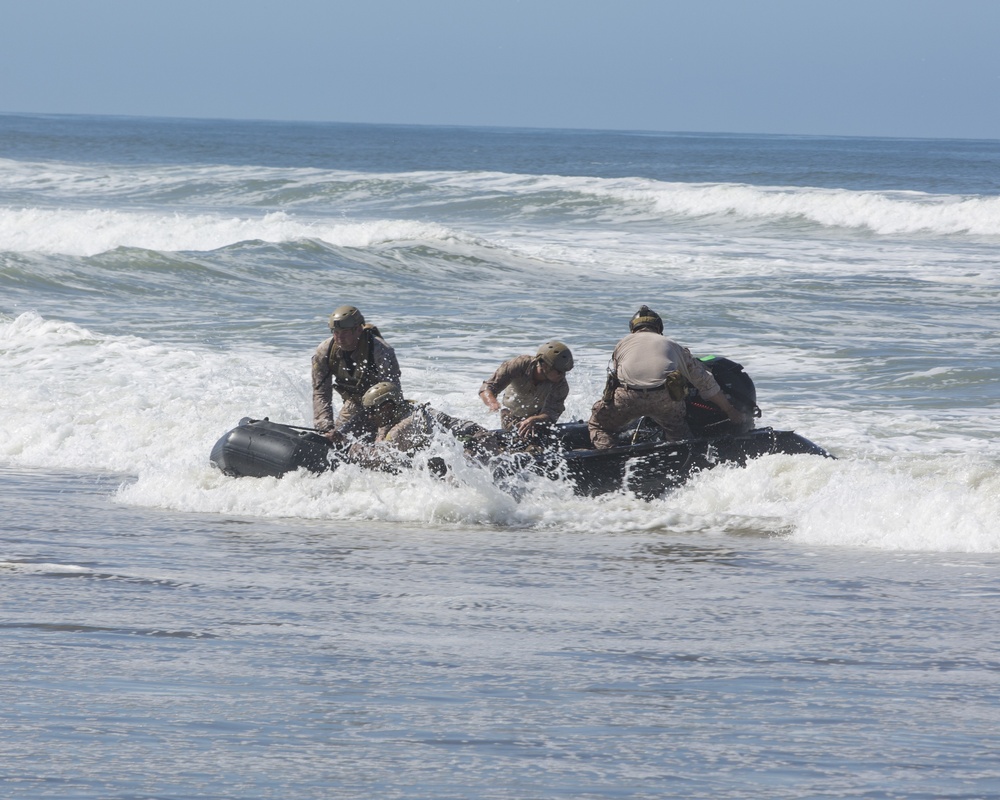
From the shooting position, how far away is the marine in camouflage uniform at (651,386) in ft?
28.5

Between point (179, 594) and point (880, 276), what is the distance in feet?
66.6

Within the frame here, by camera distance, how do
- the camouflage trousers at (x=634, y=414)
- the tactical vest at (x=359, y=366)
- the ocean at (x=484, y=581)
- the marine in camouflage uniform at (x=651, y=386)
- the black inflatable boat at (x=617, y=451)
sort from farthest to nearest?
1. the tactical vest at (x=359, y=366)
2. the camouflage trousers at (x=634, y=414)
3. the marine in camouflage uniform at (x=651, y=386)
4. the black inflatable boat at (x=617, y=451)
5. the ocean at (x=484, y=581)

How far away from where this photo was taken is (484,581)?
257 inches

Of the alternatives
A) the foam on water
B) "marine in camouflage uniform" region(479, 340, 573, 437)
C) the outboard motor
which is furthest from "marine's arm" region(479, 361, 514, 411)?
the outboard motor

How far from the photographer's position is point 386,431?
8.77 metres

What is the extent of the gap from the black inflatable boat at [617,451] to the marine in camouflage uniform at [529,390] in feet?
0.59

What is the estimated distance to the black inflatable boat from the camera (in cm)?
856

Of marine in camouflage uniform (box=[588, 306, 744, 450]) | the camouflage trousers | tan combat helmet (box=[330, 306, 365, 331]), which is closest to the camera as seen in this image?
marine in camouflage uniform (box=[588, 306, 744, 450])

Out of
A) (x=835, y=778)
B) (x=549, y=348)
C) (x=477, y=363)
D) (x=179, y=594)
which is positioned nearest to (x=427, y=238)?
(x=477, y=363)

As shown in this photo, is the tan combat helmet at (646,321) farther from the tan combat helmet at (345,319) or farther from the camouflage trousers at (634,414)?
the tan combat helmet at (345,319)

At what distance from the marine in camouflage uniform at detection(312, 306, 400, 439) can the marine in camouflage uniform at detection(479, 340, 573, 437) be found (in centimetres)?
63

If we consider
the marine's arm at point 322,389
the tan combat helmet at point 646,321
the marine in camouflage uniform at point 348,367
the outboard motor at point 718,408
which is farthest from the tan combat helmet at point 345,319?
the outboard motor at point 718,408

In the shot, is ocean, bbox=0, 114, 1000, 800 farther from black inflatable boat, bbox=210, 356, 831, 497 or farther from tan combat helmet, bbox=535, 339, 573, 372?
tan combat helmet, bbox=535, 339, 573, 372

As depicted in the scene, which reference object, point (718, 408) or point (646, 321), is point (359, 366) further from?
point (718, 408)
